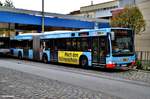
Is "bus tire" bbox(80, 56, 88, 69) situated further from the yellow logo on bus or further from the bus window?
the bus window

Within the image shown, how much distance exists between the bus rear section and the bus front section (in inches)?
762

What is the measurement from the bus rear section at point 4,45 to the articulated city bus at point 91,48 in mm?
8486

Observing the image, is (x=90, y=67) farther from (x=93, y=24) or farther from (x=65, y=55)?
(x=93, y=24)

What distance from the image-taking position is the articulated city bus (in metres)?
22.2

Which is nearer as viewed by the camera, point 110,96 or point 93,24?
point 110,96

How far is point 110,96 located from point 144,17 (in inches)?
A: 1081

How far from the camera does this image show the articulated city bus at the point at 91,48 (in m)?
22.2

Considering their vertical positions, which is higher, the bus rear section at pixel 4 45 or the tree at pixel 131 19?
the tree at pixel 131 19

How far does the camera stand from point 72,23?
169 ft

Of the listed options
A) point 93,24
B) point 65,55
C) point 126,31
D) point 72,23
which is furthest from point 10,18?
point 126,31

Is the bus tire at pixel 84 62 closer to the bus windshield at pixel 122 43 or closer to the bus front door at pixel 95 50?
the bus front door at pixel 95 50

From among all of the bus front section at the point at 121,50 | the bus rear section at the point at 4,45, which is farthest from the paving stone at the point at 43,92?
the bus rear section at the point at 4,45

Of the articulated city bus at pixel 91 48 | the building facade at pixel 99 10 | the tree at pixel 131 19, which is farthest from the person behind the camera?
the building facade at pixel 99 10

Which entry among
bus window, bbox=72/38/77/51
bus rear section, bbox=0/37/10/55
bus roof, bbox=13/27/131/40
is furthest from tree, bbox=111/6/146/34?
bus rear section, bbox=0/37/10/55
